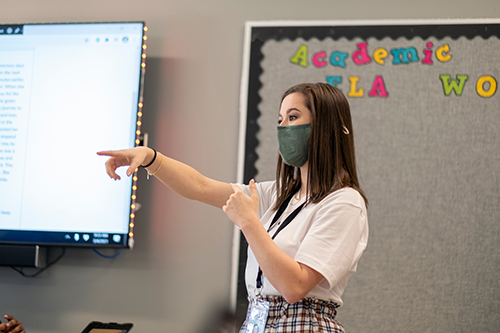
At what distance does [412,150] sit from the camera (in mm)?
2080

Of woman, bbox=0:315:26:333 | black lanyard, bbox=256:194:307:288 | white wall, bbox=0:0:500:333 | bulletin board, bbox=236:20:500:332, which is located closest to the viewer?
black lanyard, bbox=256:194:307:288


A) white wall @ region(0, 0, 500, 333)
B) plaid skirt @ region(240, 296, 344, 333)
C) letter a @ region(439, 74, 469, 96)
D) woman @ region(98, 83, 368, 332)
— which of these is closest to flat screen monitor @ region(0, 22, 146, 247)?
white wall @ region(0, 0, 500, 333)

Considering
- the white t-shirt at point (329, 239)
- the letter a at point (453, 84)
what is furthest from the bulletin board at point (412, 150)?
the white t-shirt at point (329, 239)

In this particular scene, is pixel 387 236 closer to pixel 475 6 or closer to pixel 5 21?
pixel 475 6

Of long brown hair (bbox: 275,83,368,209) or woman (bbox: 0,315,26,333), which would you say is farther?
woman (bbox: 0,315,26,333)

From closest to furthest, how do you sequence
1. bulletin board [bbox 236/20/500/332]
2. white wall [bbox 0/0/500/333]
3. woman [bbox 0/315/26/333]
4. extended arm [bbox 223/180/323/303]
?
extended arm [bbox 223/180/323/303] < woman [bbox 0/315/26/333] < bulletin board [bbox 236/20/500/332] < white wall [bbox 0/0/500/333]

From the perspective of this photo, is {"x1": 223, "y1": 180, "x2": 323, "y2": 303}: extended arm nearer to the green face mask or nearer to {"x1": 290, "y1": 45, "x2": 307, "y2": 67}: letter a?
the green face mask

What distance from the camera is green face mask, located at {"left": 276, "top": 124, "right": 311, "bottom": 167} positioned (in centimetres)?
142

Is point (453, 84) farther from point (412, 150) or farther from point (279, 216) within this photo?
point (279, 216)

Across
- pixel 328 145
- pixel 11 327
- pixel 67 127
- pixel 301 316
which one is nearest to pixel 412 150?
pixel 328 145

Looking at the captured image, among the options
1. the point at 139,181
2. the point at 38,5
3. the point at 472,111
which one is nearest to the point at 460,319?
the point at 472,111

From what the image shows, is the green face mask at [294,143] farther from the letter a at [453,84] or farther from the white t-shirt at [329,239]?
the letter a at [453,84]

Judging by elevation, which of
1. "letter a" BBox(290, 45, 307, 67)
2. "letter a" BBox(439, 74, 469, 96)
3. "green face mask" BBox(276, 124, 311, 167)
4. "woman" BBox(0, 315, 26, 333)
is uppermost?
"letter a" BBox(290, 45, 307, 67)

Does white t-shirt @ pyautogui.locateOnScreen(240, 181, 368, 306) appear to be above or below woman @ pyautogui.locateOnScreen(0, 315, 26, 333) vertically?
above
